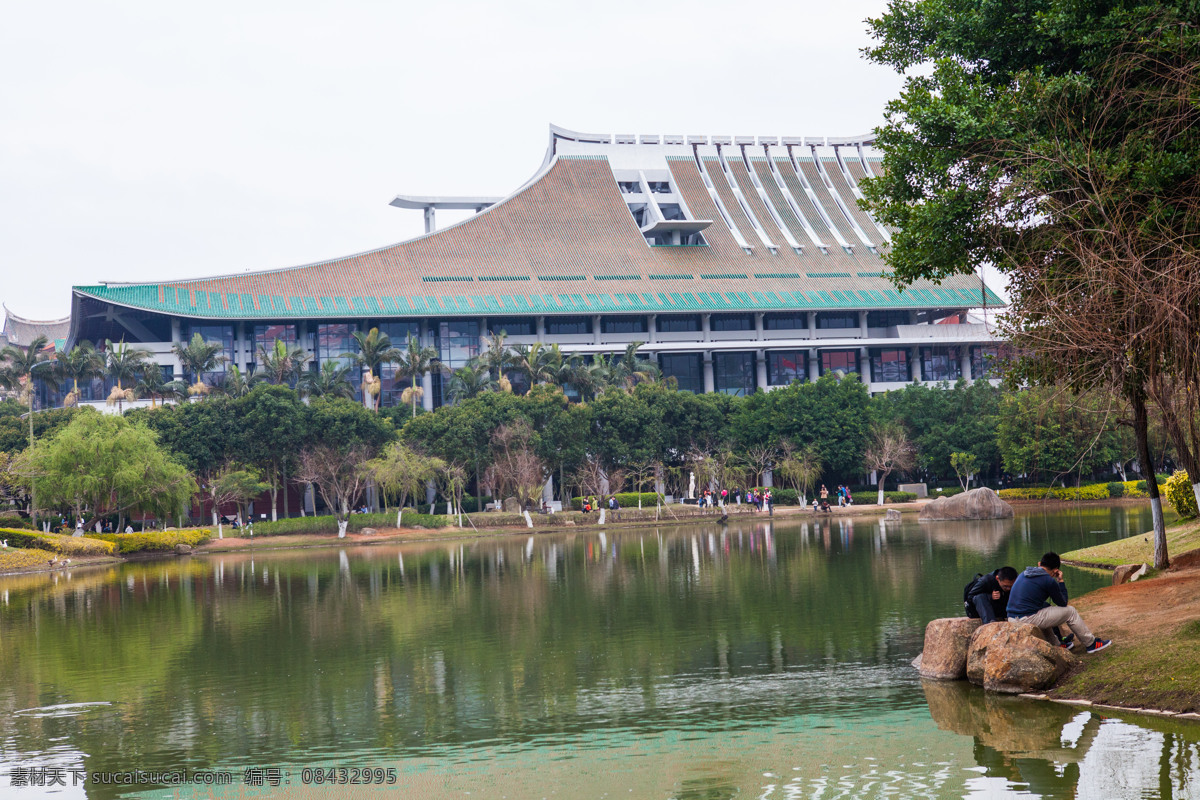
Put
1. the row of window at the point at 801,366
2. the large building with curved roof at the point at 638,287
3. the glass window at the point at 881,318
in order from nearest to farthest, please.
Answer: the large building with curved roof at the point at 638,287 < the row of window at the point at 801,366 < the glass window at the point at 881,318

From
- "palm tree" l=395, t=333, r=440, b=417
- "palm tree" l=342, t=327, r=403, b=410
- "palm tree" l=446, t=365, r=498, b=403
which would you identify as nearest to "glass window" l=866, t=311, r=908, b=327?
Answer: "palm tree" l=446, t=365, r=498, b=403

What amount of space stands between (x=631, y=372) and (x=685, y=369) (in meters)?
14.1

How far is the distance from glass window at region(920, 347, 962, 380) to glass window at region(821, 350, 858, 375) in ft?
17.5

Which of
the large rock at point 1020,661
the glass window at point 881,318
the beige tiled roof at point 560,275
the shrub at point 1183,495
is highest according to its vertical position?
the beige tiled roof at point 560,275

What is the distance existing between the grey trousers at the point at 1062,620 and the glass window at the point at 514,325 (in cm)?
6705

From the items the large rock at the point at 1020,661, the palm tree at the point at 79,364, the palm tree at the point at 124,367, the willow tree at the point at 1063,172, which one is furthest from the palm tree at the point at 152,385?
the large rock at the point at 1020,661

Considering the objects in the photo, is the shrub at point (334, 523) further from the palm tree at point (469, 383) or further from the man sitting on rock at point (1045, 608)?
the man sitting on rock at point (1045, 608)

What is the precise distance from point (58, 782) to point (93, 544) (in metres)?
36.8

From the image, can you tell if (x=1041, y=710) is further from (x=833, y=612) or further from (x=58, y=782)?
(x=58, y=782)

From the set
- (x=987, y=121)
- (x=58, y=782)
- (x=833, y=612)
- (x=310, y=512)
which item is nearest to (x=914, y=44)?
(x=987, y=121)

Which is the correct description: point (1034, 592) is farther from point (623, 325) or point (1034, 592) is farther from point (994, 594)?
point (623, 325)

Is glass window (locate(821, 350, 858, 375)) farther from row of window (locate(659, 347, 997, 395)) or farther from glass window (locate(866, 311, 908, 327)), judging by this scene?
glass window (locate(866, 311, 908, 327))

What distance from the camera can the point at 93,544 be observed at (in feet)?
146

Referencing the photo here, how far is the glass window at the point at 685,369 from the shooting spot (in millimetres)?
82250
